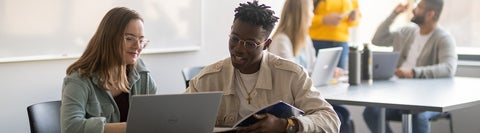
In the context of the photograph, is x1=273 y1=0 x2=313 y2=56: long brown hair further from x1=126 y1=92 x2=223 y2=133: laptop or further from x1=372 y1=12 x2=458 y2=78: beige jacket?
x1=126 y1=92 x2=223 y2=133: laptop

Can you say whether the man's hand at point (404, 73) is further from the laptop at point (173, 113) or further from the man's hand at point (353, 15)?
the laptop at point (173, 113)

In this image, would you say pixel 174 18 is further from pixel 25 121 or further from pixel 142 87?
pixel 142 87

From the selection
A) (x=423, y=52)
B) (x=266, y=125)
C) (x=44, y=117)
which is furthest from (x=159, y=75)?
(x=266, y=125)

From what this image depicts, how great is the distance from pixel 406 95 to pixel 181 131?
69.8 inches

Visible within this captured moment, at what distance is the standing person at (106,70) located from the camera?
8.03 feet

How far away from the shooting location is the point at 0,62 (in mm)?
3486

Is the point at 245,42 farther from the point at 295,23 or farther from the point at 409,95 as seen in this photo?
the point at 295,23

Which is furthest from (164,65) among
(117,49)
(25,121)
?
(117,49)

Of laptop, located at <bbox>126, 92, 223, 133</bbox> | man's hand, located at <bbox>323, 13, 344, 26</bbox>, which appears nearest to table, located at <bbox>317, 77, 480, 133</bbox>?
man's hand, located at <bbox>323, 13, 344, 26</bbox>

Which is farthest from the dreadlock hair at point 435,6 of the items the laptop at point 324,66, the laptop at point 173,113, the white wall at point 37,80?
the laptop at point 173,113

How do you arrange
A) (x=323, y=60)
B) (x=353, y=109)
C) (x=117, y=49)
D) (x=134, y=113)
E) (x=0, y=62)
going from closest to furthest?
(x=134, y=113) < (x=117, y=49) < (x=0, y=62) < (x=323, y=60) < (x=353, y=109)

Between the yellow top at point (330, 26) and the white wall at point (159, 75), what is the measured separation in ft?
1.05

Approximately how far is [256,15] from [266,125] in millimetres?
347

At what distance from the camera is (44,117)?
8.59 feet
